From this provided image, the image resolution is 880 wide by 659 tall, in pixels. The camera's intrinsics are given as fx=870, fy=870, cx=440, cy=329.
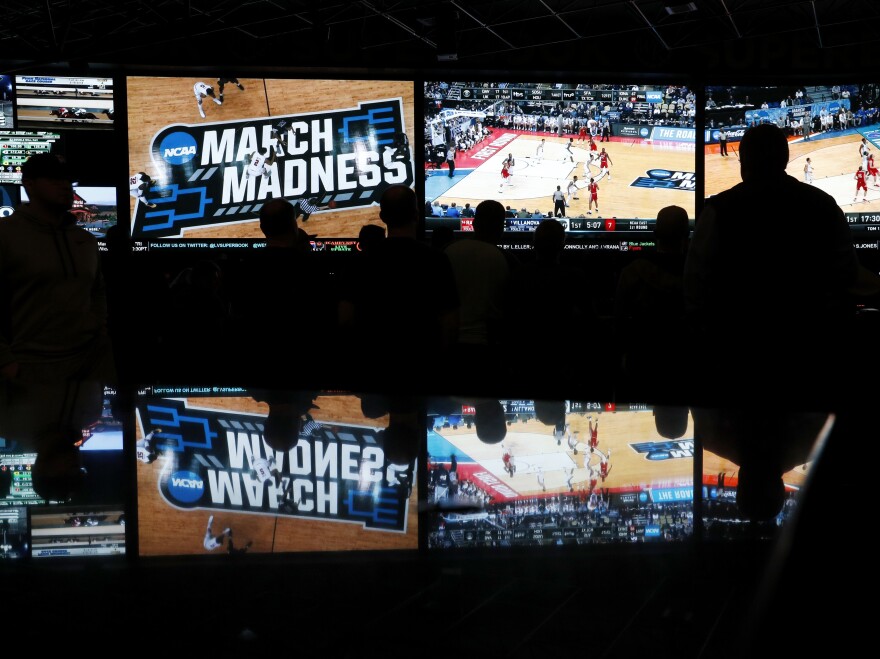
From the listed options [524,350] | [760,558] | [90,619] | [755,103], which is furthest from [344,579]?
[755,103]

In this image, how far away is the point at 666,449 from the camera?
1.13 metres

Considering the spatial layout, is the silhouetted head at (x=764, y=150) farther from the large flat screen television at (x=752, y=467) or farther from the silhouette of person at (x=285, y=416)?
the silhouette of person at (x=285, y=416)

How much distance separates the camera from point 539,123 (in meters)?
8.92

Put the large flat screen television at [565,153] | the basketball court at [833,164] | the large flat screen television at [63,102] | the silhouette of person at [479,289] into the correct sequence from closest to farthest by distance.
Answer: the silhouette of person at [479,289] → the large flat screen television at [63,102] → the large flat screen television at [565,153] → the basketball court at [833,164]

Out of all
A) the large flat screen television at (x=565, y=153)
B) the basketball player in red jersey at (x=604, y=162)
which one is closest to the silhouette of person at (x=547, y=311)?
the large flat screen television at (x=565, y=153)

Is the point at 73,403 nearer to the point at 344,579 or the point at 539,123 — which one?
the point at 344,579

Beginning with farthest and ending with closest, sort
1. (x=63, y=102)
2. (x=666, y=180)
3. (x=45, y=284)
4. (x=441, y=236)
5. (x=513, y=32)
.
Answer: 1. (x=513, y=32)
2. (x=666, y=180)
3. (x=63, y=102)
4. (x=441, y=236)
5. (x=45, y=284)

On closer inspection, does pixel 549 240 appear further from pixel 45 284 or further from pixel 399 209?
pixel 45 284

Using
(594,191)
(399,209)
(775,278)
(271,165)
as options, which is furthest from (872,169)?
(399,209)

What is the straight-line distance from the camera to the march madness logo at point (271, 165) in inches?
333

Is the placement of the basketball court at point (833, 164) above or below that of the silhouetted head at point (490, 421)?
above

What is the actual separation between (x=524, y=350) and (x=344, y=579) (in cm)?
289

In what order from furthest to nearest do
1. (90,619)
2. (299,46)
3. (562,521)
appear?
(299,46) < (562,521) < (90,619)

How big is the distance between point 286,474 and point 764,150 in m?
2.08
